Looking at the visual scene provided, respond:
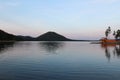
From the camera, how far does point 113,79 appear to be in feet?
94.3

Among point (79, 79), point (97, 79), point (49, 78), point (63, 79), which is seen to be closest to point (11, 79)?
point (49, 78)

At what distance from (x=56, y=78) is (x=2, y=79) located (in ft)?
25.9

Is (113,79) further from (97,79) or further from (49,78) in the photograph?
(49,78)

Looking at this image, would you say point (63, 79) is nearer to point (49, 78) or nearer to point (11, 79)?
point (49, 78)

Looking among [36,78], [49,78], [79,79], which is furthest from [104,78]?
[36,78]

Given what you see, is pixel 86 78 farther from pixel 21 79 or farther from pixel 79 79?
pixel 21 79

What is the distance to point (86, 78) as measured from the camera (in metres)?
29.4

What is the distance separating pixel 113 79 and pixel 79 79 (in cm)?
511

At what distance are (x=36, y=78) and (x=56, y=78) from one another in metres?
3.02

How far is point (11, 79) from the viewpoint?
27812 mm

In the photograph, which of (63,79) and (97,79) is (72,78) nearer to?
(63,79)

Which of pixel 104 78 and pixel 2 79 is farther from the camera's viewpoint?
pixel 104 78

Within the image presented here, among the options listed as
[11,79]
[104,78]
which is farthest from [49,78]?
[104,78]

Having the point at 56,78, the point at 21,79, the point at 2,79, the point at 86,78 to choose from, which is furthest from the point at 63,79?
the point at 2,79
